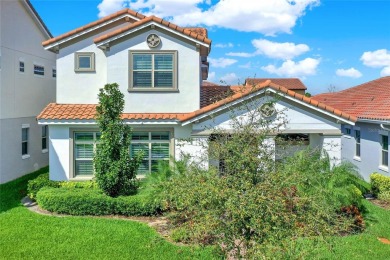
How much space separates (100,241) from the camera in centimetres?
997

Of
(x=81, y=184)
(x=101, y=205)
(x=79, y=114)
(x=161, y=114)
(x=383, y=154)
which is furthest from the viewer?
(x=383, y=154)

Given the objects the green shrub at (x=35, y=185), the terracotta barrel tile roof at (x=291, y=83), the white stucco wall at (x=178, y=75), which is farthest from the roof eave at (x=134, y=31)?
the terracotta barrel tile roof at (x=291, y=83)

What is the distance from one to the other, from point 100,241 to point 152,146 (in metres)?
6.49

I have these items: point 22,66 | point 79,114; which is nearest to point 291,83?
point 22,66

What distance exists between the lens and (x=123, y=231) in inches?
423

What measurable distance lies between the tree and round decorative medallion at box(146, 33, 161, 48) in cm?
355

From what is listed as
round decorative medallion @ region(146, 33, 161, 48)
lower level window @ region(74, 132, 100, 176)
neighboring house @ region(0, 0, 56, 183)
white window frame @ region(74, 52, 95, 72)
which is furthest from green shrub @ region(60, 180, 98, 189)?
round decorative medallion @ region(146, 33, 161, 48)

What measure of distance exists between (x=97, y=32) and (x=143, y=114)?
4993 mm

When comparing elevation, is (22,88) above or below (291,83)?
below

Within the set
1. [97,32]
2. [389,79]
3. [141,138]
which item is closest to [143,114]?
[141,138]

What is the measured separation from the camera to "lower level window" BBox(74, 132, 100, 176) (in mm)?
15846

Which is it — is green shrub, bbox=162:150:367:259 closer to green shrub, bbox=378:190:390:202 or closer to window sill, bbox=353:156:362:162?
green shrub, bbox=378:190:390:202

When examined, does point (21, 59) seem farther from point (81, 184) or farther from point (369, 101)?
point (369, 101)

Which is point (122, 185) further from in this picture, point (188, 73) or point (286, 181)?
point (286, 181)
